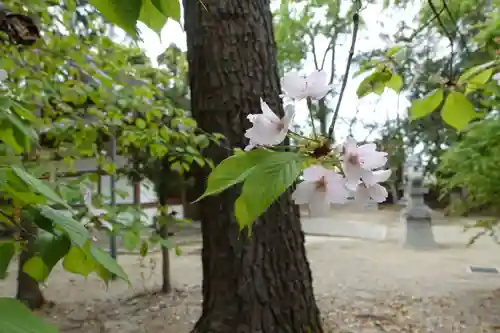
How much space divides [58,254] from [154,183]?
4.96 metres

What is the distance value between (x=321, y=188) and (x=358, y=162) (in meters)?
0.03

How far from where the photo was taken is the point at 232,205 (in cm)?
128

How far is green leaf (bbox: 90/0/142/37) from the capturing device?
0.90ft

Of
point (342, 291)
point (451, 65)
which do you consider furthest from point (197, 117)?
point (342, 291)

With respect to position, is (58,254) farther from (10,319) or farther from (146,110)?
(146,110)

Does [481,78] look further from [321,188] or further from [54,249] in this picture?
[54,249]

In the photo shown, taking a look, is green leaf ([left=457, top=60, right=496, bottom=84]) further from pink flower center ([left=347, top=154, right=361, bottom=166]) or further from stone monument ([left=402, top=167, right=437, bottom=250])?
stone monument ([left=402, top=167, right=437, bottom=250])

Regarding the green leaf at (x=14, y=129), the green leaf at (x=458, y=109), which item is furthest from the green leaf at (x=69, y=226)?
the green leaf at (x=458, y=109)

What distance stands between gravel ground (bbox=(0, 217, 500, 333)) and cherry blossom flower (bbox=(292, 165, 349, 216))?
1.64 meters

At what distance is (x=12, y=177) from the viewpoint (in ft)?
1.27

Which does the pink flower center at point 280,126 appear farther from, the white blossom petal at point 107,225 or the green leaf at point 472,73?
the white blossom petal at point 107,225

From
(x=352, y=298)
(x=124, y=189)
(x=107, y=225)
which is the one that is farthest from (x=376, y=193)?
(x=352, y=298)

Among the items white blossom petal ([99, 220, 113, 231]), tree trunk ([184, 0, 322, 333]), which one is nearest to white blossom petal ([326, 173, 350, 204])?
white blossom petal ([99, 220, 113, 231])

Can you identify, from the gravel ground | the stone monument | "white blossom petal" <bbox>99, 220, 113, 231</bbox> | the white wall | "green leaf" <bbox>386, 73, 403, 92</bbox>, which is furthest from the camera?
the stone monument
